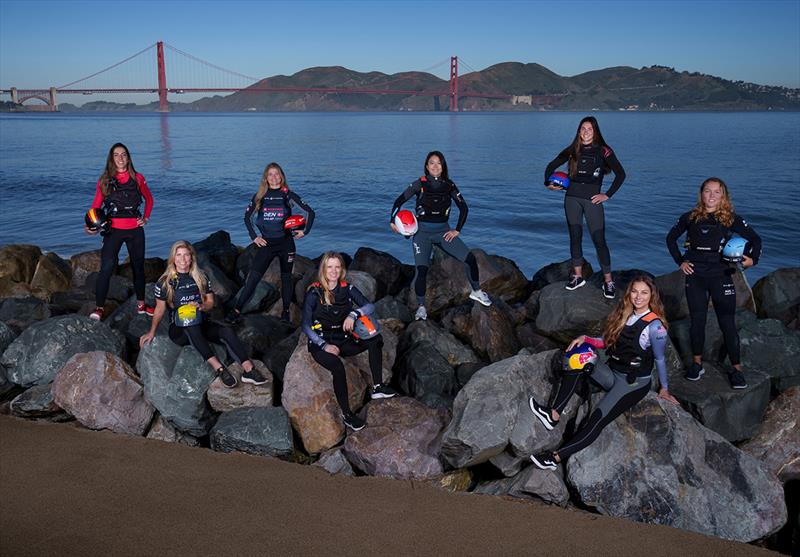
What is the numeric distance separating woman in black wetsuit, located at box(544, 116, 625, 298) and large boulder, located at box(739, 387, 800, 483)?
7.50 feet

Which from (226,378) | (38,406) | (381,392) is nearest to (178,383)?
(226,378)

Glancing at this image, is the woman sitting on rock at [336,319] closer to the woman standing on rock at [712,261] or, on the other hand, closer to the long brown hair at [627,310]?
the long brown hair at [627,310]

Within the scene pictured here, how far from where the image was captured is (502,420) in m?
5.52

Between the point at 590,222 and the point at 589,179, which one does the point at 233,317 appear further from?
the point at 589,179

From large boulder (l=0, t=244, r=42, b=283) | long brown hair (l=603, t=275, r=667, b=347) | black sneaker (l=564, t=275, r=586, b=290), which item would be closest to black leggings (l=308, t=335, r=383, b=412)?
long brown hair (l=603, t=275, r=667, b=347)

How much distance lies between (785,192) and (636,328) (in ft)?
91.8

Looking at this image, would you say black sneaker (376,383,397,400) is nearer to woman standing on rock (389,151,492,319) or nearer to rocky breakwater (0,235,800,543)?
rocky breakwater (0,235,800,543)

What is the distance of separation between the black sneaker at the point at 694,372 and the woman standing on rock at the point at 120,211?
6162 mm

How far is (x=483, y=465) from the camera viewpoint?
5.79 metres

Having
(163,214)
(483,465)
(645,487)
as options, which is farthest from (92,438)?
(163,214)

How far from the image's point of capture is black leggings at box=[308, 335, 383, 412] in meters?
6.07

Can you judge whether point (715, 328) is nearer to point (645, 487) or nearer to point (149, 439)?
point (645, 487)

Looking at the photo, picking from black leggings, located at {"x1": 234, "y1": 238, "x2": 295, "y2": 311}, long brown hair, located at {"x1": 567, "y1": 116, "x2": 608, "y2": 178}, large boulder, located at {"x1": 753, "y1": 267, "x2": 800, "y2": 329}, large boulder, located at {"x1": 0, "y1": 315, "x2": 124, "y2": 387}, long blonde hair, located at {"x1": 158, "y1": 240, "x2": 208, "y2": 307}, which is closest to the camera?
long blonde hair, located at {"x1": 158, "y1": 240, "x2": 208, "y2": 307}

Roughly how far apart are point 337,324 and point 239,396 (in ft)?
3.84
